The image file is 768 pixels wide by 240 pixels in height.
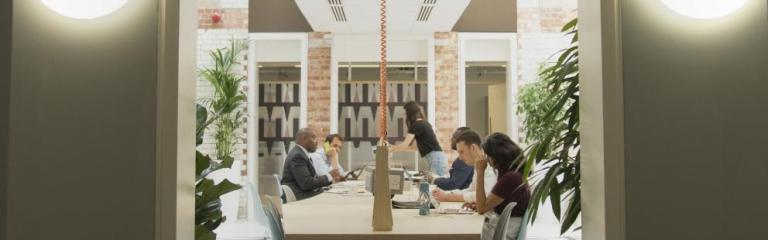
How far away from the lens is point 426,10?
23.0 feet

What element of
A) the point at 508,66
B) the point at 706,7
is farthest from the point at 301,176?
the point at 706,7

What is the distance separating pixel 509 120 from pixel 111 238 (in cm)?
719

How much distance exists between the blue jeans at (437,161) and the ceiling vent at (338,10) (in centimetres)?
198

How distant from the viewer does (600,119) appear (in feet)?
5.74

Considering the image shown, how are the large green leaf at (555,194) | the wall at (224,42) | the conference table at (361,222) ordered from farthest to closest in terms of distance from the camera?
the wall at (224,42) < the conference table at (361,222) < the large green leaf at (555,194)

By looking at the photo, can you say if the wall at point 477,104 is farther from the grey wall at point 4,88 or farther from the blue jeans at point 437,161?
the grey wall at point 4,88

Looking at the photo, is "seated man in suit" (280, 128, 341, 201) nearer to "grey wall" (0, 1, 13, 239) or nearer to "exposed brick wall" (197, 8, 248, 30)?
"exposed brick wall" (197, 8, 248, 30)

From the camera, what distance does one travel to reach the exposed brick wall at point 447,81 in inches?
332

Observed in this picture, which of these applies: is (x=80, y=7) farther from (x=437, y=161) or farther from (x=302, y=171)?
(x=437, y=161)

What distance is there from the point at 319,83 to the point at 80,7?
677 cm

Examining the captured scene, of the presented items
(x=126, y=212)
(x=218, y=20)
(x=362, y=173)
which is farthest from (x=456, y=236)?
(x=218, y=20)

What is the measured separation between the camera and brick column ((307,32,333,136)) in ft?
27.7

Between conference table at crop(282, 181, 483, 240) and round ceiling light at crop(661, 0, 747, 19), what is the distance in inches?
57.3

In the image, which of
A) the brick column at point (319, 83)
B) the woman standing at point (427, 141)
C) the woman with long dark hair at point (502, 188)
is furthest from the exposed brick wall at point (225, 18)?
the woman with long dark hair at point (502, 188)
